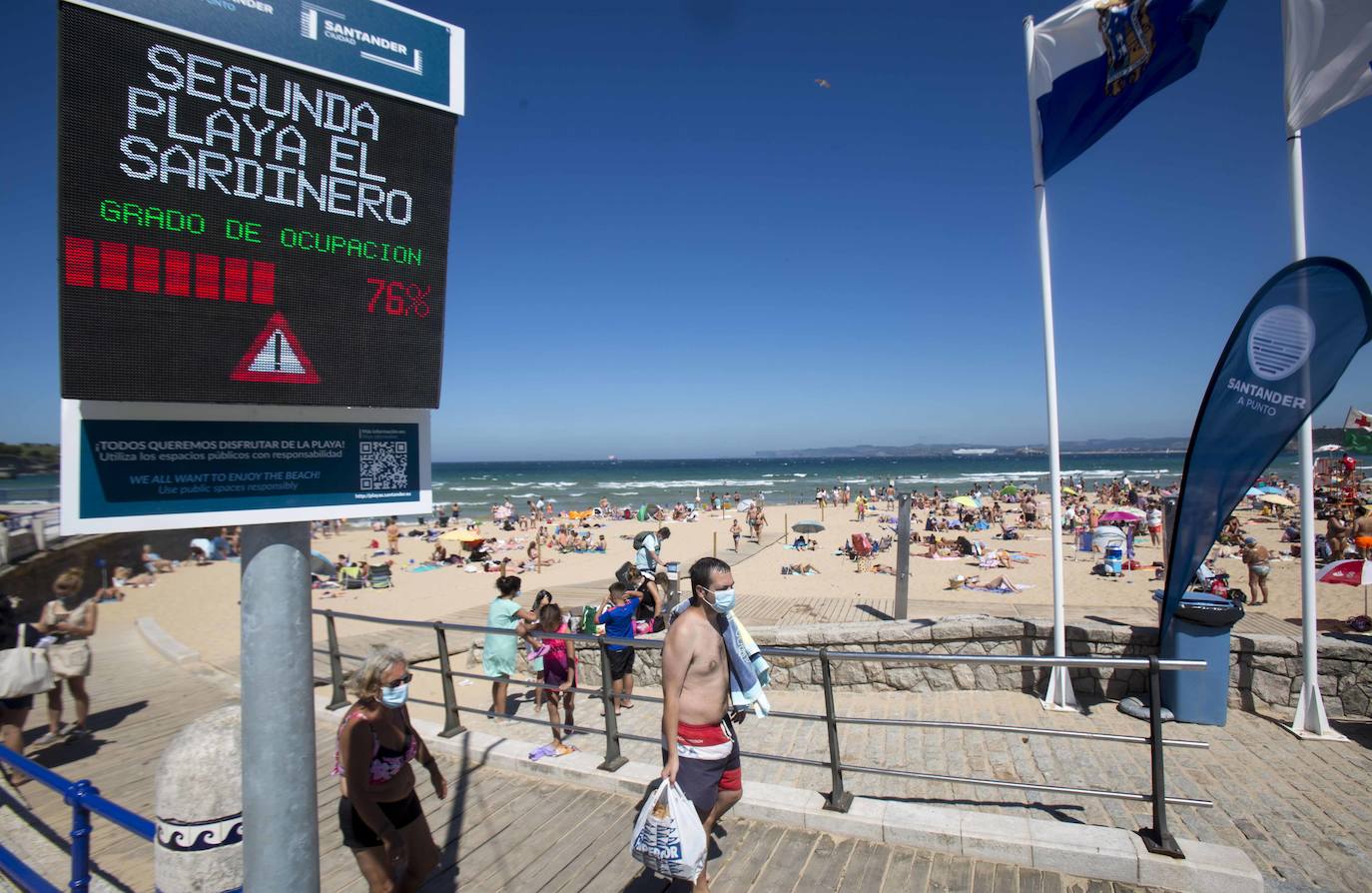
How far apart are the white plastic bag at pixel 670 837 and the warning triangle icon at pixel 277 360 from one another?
227 cm

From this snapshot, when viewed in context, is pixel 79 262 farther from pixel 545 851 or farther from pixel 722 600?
pixel 545 851

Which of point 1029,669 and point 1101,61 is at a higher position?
point 1101,61

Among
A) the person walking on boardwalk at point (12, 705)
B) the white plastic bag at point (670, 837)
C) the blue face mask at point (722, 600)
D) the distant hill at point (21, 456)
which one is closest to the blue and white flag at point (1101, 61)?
the blue face mask at point (722, 600)

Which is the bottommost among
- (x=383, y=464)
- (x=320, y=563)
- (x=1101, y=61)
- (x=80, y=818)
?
(x=80, y=818)

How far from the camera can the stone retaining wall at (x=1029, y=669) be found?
21.4 feet

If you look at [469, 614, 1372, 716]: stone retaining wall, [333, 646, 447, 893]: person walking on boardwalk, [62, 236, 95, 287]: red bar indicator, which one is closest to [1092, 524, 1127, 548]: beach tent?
[469, 614, 1372, 716]: stone retaining wall

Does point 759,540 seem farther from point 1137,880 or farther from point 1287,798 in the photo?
point 1137,880

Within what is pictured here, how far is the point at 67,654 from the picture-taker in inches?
259

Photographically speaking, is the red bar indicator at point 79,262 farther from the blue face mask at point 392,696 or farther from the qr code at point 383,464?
the blue face mask at point 392,696

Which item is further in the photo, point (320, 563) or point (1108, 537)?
point (1108, 537)

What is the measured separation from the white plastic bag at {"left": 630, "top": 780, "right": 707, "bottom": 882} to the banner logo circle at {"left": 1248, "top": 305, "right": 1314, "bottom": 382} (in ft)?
20.2

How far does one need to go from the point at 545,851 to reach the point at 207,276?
3553 mm

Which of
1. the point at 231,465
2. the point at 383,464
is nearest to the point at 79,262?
the point at 231,465

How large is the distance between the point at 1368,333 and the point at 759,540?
1994cm
